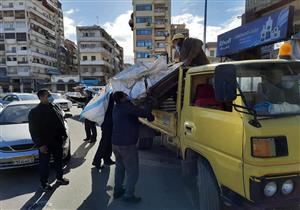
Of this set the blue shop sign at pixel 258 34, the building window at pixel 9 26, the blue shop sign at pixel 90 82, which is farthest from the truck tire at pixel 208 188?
the building window at pixel 9 26

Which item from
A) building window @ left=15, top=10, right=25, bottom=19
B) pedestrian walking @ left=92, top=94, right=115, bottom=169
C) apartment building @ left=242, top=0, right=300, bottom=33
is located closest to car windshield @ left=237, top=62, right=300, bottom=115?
pedestrian walking @ left=92, top=94, right=115, bottom=169

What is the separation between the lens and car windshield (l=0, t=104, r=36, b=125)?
21.6ft

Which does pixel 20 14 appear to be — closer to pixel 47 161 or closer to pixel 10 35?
pixel 10 35

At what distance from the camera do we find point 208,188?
3.12 metres

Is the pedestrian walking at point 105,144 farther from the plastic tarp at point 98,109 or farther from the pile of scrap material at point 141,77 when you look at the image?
the pile of scrap material at point 141,77

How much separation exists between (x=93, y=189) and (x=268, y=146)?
135 inches

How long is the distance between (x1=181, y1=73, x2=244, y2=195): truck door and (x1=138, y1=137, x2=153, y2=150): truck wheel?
335cm

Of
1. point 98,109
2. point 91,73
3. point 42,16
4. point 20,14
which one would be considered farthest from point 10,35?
point 98,109

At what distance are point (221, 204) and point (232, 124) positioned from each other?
1.06 m

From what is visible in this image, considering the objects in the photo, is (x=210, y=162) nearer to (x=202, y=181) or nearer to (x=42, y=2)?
(x=202, y=181)

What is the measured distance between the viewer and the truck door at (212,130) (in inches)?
102

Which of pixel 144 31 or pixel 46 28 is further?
pixel 46 28

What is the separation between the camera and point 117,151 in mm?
4309

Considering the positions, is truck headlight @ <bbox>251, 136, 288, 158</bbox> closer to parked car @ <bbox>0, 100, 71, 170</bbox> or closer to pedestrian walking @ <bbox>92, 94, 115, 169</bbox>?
pedestrian walking @ <bbox>92, 94, 115, 169</bbox>
